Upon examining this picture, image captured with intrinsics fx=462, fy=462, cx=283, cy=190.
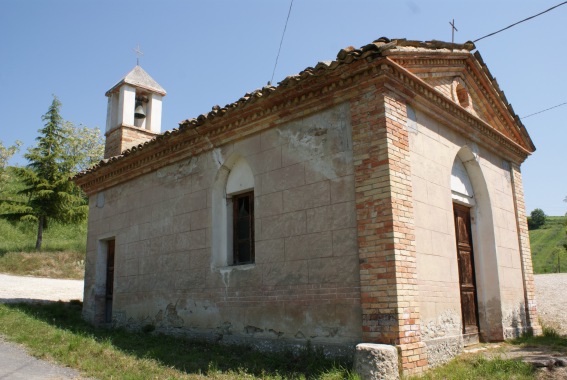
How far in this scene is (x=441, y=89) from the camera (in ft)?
26.8

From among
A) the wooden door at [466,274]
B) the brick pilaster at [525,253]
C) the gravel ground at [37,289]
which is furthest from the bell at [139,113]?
the brick pilaster at [525,253]

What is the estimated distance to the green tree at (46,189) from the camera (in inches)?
932

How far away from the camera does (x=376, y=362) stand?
5.39m

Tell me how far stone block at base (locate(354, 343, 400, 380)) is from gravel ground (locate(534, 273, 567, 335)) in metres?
6.50

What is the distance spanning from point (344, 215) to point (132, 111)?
9.32m

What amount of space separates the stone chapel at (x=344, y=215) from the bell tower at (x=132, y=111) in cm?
267

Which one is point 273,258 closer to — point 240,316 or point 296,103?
point 240,316

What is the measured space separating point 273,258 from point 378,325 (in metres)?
2.13

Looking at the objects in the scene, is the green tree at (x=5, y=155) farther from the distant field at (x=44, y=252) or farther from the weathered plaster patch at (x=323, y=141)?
the weathered plaster patch at (x=323, y=141)

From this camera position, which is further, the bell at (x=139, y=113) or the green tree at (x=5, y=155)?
the green tree at (x=5, y=155)

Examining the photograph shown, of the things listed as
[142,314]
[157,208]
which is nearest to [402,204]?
[157,208]

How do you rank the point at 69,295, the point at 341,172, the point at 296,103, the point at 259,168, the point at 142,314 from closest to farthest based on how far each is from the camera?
the point at 341,172 → the point at 296,103 → the point at 259,168 → the point at 142,314 → the point at 69,295

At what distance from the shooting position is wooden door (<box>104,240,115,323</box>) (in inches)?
470

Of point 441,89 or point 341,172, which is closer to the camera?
point 341,172
